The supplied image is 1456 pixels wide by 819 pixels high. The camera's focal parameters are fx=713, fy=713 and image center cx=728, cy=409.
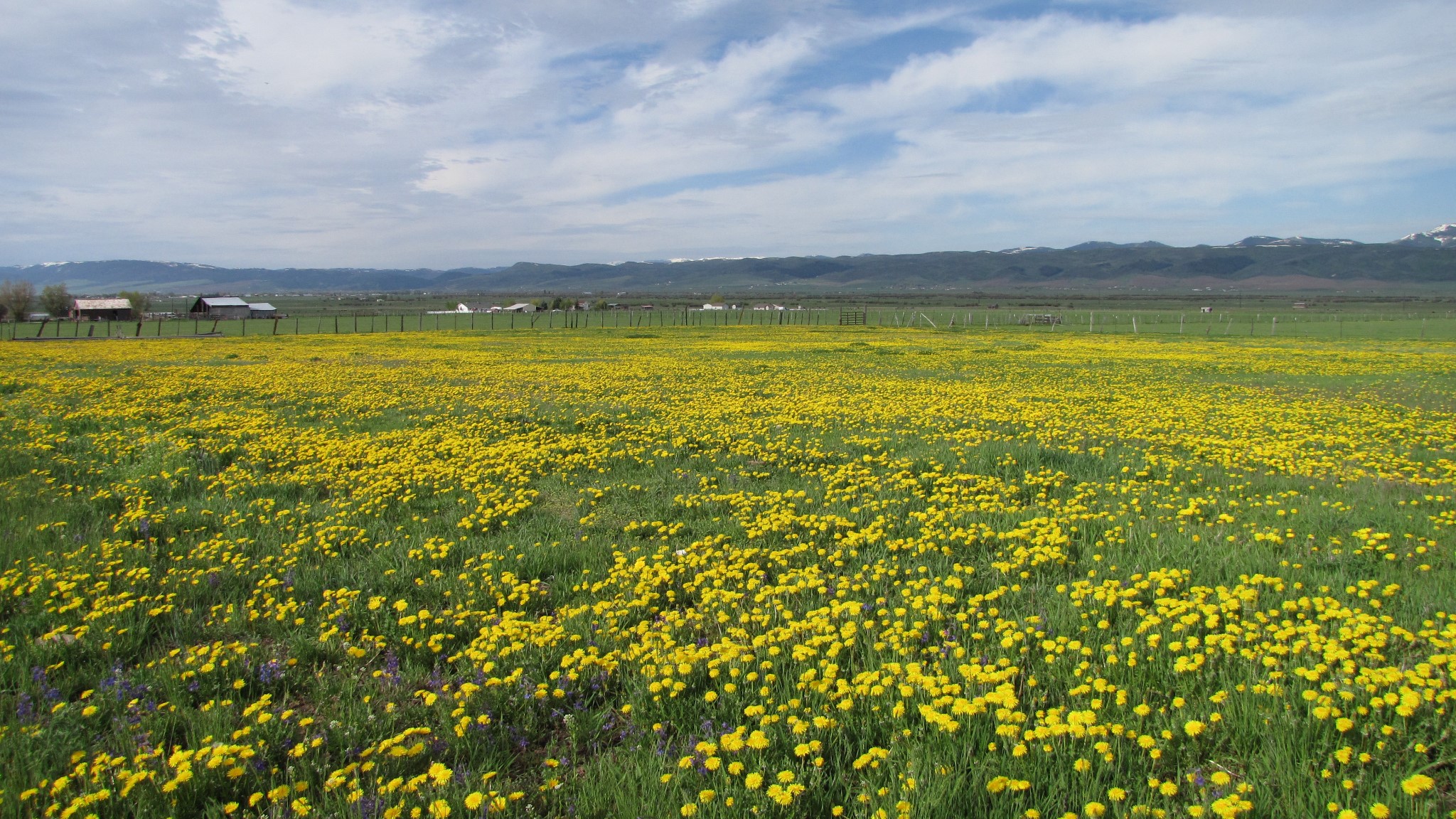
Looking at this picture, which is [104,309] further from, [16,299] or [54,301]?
[16,299]

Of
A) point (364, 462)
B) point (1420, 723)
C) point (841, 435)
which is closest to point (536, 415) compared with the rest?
point (364, 462)

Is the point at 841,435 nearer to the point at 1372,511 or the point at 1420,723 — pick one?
the point at 1372,511

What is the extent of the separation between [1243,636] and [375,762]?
554cm

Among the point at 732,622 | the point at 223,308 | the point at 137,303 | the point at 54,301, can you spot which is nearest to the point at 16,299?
the point at 54,301

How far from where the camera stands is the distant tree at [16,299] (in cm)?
9912

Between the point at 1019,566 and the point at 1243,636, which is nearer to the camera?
the point at 1243,636

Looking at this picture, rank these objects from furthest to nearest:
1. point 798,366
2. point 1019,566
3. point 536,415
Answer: point 798,366, point 536,415, point 1019,566

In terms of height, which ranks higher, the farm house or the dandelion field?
the farm house

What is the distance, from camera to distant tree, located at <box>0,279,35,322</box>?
3903 inches

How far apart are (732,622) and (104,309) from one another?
165381 mm

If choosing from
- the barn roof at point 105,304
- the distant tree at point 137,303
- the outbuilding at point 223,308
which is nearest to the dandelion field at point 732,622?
the barn roof at point 105,304

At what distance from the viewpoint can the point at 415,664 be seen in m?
5.21

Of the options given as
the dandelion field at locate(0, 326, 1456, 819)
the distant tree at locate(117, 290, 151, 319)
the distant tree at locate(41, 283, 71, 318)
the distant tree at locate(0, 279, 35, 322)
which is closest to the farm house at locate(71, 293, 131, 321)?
the distant tree at locate(117, 290, 151, 319)

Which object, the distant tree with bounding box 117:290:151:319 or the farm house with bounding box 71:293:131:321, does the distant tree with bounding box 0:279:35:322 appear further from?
the distant tree with bounding box 117:290:151:319
